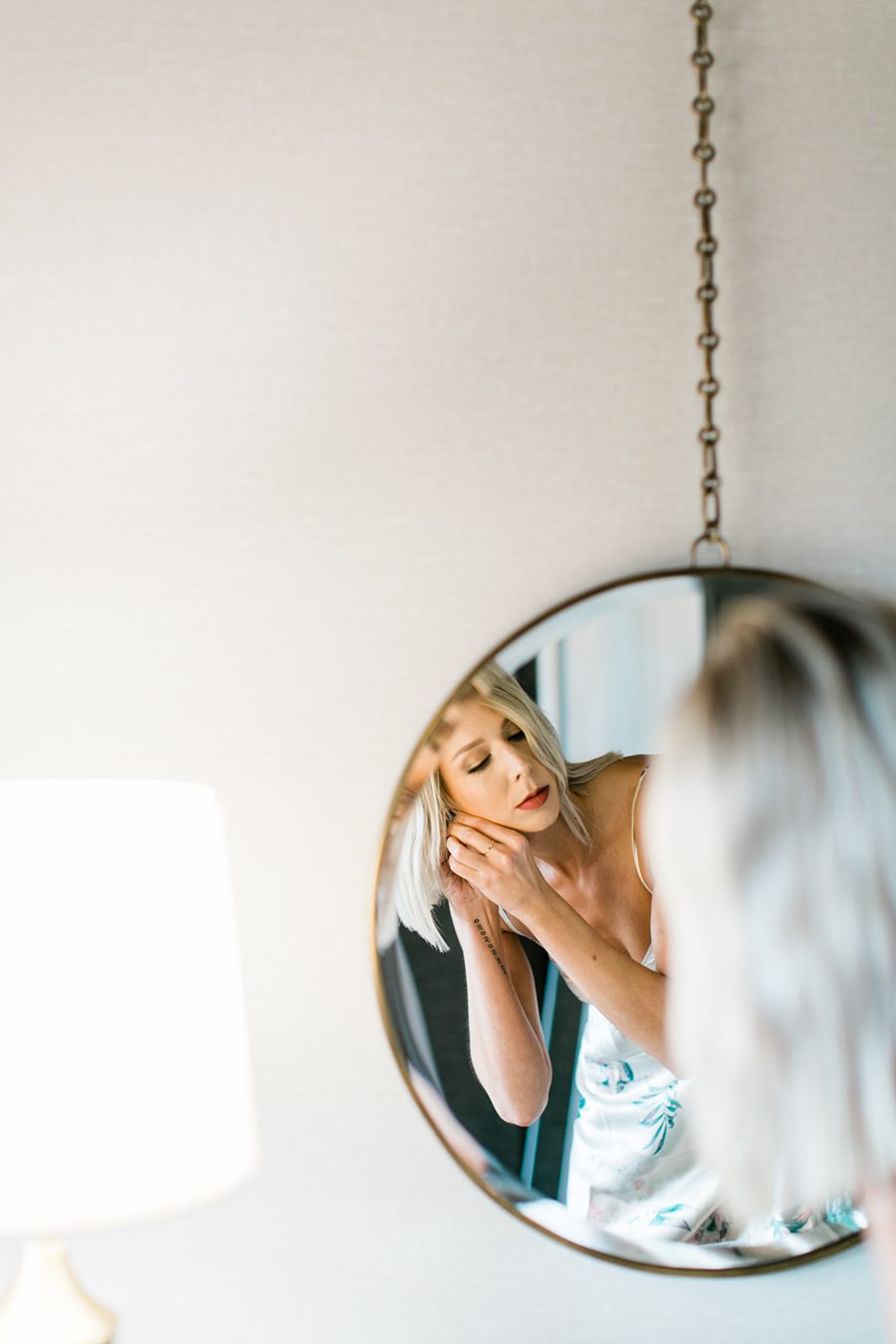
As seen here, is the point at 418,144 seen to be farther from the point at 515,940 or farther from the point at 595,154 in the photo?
the point at 515,940

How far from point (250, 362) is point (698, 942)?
85 cm

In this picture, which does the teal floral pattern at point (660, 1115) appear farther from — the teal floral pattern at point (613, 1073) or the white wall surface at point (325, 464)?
the white wall surface at point (325, 464)

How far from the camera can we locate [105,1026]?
3.14ft

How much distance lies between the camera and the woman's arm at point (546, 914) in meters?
1.26

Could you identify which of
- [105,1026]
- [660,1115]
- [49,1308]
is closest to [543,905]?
[660,1115]

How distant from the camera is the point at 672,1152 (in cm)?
126

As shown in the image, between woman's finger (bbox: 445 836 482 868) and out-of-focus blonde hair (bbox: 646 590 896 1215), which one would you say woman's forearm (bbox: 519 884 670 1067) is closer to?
woman's finger (bbox: 445 836 482 868)

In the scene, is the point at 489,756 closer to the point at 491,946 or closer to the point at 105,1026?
the point at 491,946

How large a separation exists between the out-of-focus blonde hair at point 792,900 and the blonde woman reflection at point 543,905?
432 mm

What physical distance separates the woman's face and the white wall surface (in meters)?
0.07

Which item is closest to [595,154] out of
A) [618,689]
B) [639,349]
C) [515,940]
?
[639,349]

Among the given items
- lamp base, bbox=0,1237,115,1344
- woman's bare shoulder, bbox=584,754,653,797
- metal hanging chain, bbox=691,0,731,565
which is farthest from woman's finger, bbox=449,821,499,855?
lamp base, bbox=0,1237,115,1344

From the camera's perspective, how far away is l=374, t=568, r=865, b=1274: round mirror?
1270 mm

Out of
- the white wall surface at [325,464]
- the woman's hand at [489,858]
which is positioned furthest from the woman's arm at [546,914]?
the white wall surface at [325,464]
